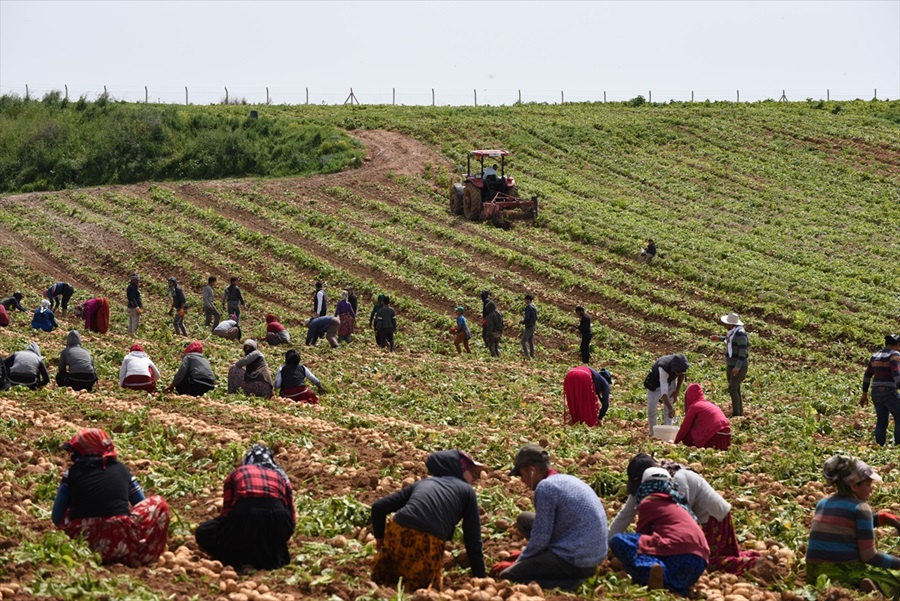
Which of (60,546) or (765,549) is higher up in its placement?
(60,546)

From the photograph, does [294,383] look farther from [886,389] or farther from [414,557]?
[414,557]

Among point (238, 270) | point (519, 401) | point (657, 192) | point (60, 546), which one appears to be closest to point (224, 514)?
point (60, 546)

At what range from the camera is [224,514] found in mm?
9305

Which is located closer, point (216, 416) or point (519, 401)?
point (216, 416)

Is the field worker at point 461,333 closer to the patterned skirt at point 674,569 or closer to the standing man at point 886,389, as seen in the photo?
the standing man at point 886,389

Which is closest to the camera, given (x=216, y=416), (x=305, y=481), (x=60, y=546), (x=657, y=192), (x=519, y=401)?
(x=60, y=546)

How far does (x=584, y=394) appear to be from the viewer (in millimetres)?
16375

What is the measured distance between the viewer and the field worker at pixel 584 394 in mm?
16344

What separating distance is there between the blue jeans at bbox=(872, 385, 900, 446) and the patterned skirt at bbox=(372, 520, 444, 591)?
9488 mm

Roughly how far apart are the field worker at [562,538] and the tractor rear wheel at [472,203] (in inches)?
1263

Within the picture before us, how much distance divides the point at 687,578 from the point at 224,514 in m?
3.68

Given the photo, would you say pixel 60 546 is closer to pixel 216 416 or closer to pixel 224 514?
pixel 224 514

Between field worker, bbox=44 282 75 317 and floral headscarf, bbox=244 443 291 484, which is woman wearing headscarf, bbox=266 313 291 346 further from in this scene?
floral headscarf, bbox=244 443 291 484

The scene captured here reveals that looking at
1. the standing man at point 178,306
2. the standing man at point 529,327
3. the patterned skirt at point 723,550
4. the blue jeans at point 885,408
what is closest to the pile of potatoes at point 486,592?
the patterned skirt at point 723,550
